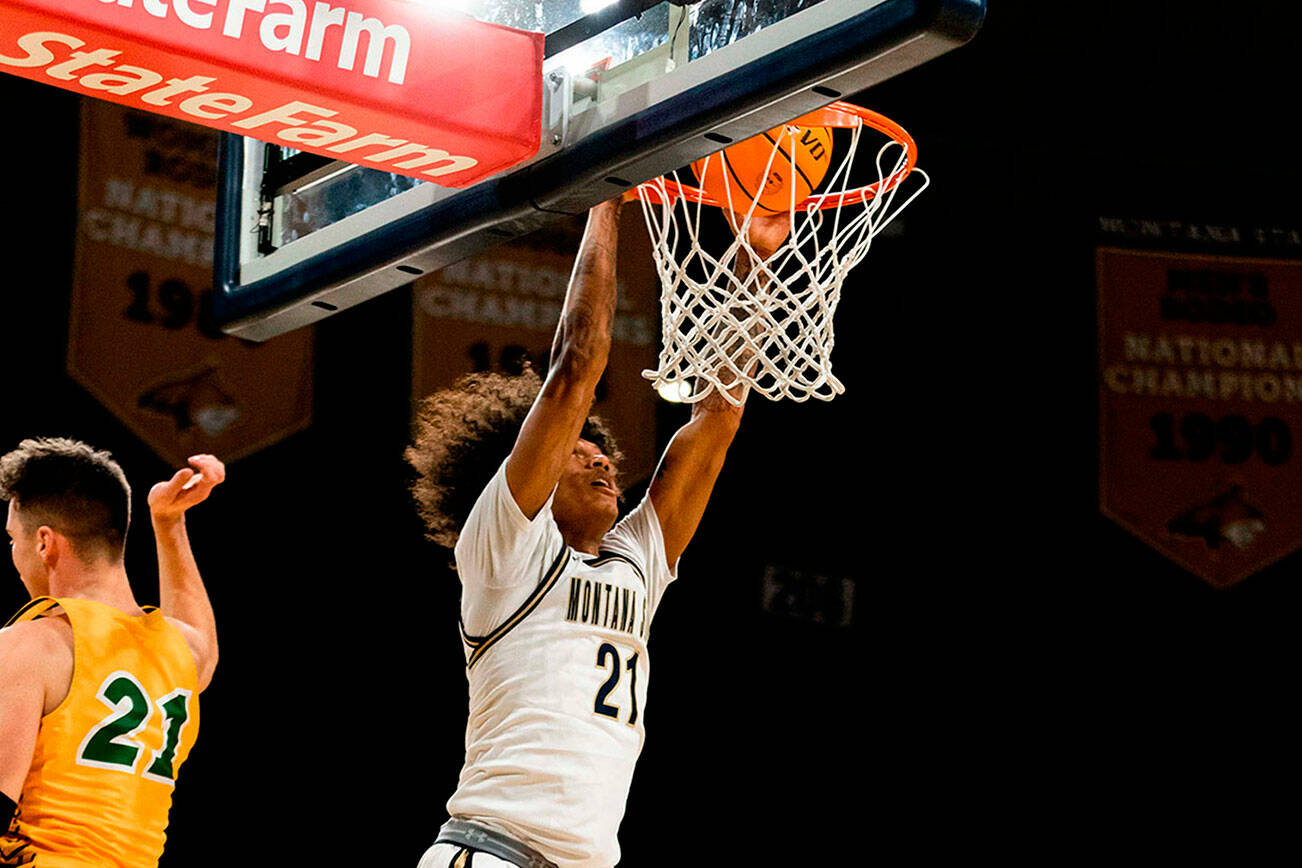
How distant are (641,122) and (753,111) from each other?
229 millimetres

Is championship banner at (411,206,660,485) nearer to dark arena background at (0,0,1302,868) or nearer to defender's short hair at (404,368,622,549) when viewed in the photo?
dark arena background at (0,0,1302,868)

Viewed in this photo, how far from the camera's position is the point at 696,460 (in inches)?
135

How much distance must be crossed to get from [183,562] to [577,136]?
1.42 meters

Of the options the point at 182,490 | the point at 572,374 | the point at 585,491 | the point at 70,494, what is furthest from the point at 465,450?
the point at 70,494

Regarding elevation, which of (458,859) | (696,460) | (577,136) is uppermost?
(577,136)

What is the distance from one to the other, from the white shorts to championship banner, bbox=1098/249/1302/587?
5018 millimetres

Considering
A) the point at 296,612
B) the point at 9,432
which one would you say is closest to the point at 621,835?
the point at 296,612

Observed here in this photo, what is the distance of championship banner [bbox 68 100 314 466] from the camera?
19.0ft

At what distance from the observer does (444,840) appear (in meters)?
2.76

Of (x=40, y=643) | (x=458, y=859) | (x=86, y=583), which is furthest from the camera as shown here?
(x=86, y=583)

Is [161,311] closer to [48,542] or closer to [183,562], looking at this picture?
[183,562]

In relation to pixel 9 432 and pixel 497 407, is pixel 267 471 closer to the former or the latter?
pixel 9 432

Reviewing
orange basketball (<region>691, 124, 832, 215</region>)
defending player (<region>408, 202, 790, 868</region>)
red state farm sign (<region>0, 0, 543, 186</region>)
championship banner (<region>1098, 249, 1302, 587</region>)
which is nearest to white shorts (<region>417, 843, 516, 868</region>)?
defending player (<region>408, 202, 790, 868</region>)

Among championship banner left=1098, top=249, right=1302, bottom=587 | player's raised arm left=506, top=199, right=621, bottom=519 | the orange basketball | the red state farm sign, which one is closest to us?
the red state farm sign
